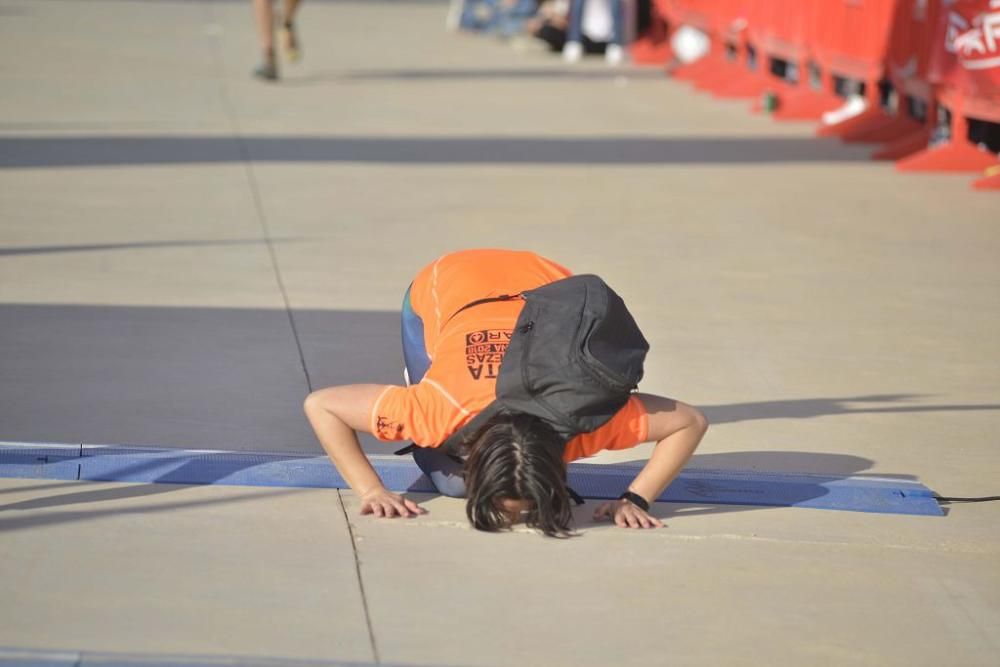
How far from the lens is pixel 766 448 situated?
5324 millimetres

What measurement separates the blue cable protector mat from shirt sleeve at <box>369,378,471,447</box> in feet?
1.90

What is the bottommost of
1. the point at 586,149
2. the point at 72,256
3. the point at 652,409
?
the point at 586,149

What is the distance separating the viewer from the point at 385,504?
4.38m

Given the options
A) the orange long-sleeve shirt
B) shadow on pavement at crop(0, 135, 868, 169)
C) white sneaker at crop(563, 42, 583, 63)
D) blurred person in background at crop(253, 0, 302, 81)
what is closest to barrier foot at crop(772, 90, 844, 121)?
shadow on pavement at crop(0, 135, 868, 169)

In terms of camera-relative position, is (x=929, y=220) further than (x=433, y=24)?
No

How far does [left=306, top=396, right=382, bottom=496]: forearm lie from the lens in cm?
424

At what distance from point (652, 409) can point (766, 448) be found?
1172 millimetres

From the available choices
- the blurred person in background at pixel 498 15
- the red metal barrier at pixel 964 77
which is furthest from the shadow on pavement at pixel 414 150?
the blurred person in background at pixel 498 15

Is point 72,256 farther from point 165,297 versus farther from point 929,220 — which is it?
point 929,220

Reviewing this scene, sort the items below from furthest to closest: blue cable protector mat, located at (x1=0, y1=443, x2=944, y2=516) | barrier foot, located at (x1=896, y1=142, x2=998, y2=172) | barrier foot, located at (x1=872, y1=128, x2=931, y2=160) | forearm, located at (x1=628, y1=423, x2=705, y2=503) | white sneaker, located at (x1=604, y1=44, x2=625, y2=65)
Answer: white sneaker, located at (x1=604, y1=44, x2=625, y2=65) → barrier foot, located at (x1=872, y1=128, x2=931, y2=160) → barrier foot, located at (x1=896, y1=142, x2=998, y2=172) → blue cable protector mat, located at (x1=0, y1=443, x2=944, y2=516) → forearm, located at (x1=628, y1=423, x2=705, y2=503)

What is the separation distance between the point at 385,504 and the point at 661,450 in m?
0.78

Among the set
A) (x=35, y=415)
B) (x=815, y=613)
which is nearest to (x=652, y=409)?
(x=815, y=613)

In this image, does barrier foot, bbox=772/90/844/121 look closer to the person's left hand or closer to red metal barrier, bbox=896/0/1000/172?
red metal barrier, bbox=896/0/1000/172

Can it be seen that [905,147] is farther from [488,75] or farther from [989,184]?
[488,75]
